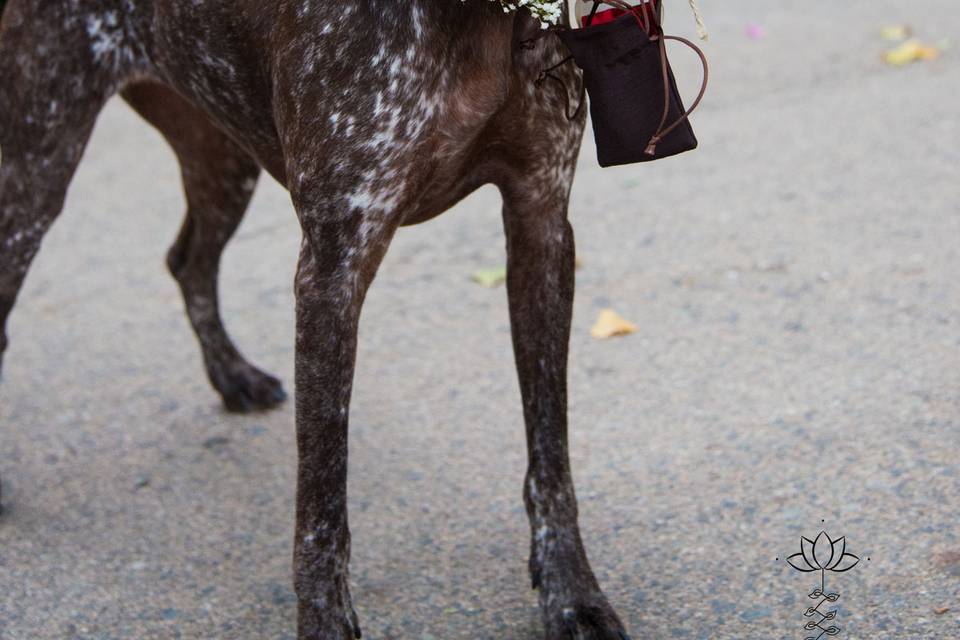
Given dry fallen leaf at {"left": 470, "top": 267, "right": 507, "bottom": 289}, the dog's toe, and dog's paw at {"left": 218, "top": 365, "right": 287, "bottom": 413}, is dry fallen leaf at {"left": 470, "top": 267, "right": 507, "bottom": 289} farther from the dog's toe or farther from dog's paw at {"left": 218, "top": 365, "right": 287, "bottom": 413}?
the dog's toe

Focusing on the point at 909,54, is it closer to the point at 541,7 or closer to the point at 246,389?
the point at 246,389

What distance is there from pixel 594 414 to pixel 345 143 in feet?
6.16

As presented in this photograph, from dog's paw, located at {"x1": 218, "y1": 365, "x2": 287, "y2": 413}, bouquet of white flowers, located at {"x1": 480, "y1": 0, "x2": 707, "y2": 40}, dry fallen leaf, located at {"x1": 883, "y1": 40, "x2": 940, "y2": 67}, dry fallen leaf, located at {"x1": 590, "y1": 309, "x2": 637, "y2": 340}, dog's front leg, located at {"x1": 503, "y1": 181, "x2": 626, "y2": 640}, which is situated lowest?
dog's front leg, located at {"x1": 503, "y1": 181, "x2": 626, "y2": 640}

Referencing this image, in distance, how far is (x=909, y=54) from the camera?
730 cm

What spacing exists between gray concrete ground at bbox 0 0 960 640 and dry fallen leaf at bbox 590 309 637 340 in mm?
42

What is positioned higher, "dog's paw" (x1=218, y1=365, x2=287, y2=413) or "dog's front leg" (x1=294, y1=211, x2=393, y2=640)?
"dog's paw" (x1=218, y1=365, x2=287, y2=413)

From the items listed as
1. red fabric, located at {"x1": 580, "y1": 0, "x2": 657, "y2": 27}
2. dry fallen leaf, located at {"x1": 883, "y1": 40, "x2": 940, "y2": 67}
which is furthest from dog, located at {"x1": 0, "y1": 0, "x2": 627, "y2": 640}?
dry fallen leaf, located at {"x1": 883, "y1": 40, "x2": 940, "y2": 67}

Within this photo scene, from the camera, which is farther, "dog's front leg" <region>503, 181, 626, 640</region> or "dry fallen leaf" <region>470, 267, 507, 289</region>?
"dry fallen leaf" <region>470, 267, 507, 289</region>

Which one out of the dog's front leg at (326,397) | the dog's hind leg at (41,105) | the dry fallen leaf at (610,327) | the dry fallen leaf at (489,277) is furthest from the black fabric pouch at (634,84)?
the dry fallen leaf at (489,277)

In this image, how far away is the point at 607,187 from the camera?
613 cm

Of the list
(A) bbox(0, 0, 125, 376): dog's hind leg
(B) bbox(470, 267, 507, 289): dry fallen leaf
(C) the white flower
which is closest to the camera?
(C) the white flower

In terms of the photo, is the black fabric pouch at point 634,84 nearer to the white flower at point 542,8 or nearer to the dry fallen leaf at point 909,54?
the white flower at point 542,8

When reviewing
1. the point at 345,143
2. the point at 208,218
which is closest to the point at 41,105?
the point at 208,218

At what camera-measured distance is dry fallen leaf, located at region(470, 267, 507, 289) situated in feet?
17.1
